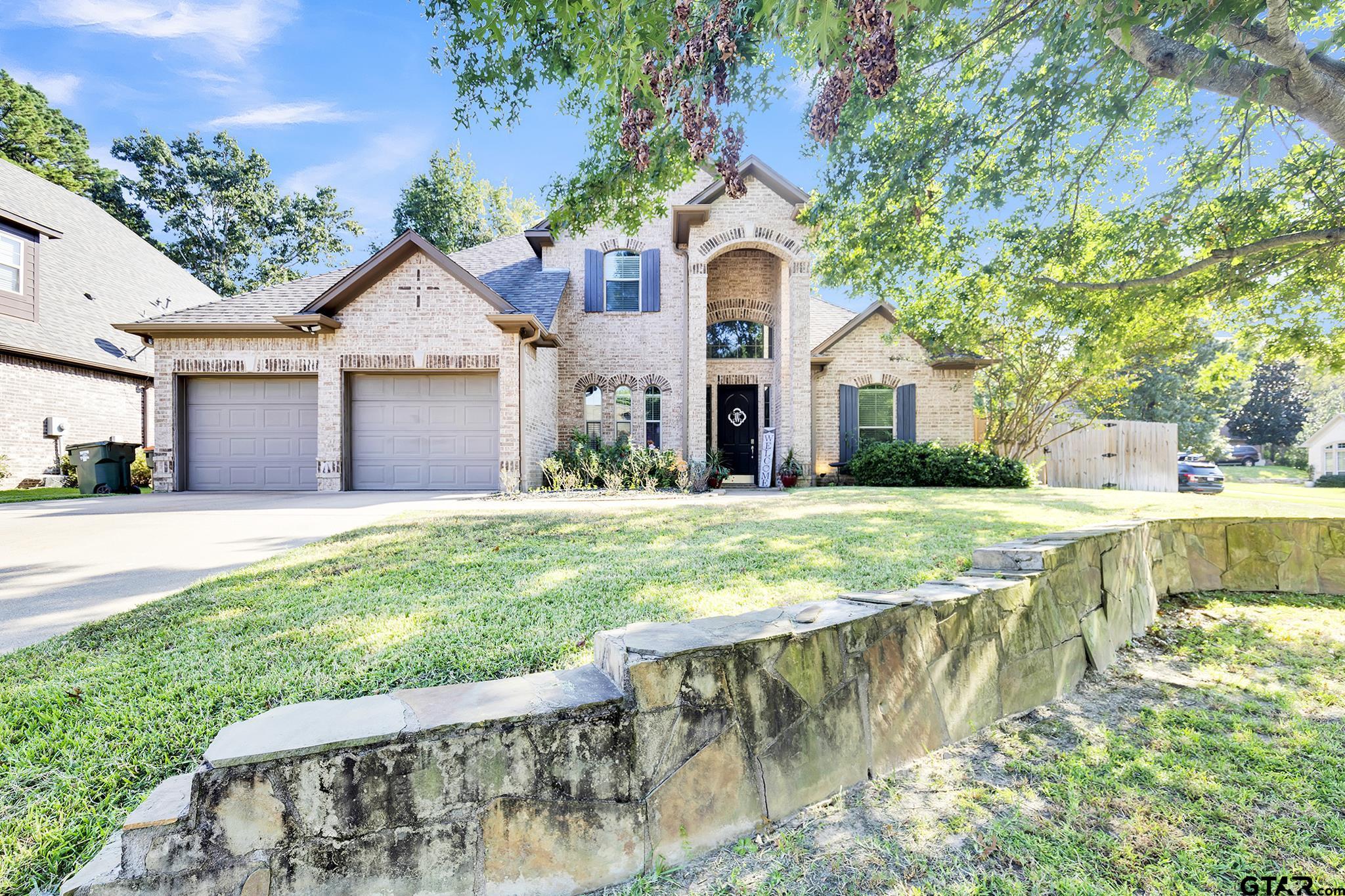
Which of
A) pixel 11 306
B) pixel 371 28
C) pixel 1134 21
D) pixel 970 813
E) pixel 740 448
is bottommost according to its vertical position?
pixel 970 813

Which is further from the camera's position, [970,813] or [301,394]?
[301,394]

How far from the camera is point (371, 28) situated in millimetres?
7895

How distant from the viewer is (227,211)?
Result: 2561 cm

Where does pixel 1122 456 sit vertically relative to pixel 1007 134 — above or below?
below

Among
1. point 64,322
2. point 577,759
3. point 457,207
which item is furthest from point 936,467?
point 457,207

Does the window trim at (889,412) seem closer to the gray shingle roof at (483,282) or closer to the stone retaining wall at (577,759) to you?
the gray shingle roof at (483,282)

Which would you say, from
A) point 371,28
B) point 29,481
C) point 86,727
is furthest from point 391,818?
point 29,481

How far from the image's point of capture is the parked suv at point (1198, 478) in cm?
1733

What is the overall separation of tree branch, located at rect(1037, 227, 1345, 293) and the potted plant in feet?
21.3

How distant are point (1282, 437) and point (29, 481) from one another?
2105 inches

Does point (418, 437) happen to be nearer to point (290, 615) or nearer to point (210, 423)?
point (210, 423)

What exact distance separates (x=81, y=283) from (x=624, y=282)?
40.3 ft

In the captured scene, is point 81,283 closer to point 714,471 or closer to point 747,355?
point 714,471

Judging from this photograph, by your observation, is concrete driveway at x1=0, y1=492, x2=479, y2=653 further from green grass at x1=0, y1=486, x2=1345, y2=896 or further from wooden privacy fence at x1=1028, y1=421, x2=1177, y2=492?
wooden privacy fence at x1=1028, y1=421, x2=1177, y2=492
